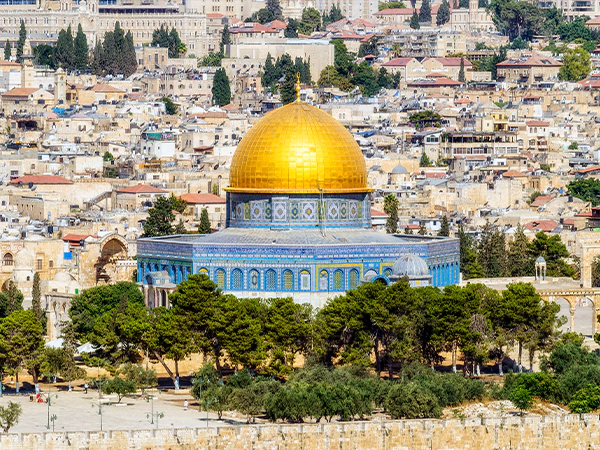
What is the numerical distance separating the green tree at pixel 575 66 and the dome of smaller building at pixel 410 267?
83129 millimetres

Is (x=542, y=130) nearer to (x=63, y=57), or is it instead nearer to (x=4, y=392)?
(x=63, y=57)

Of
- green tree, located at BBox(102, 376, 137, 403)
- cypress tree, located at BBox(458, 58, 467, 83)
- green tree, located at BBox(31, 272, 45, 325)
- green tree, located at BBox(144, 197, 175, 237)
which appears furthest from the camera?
cypress tree, located at BBox(458, 58, 467, 83)

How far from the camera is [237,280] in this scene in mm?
57938

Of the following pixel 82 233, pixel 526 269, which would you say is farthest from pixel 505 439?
pixel 82 233

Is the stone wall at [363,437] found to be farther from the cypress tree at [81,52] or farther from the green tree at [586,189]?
the cypress tree at [81,52]

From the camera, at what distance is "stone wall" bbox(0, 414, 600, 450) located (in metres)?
44.8

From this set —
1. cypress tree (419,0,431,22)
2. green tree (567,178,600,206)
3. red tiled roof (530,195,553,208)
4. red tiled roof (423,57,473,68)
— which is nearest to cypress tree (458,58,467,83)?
red tiled roof (423,57,473,68)

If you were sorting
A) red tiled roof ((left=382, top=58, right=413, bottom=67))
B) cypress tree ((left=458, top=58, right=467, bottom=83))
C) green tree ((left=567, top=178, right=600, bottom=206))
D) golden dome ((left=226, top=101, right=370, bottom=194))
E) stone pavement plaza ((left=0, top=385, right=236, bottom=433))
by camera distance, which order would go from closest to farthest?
stone pavement plaza ((left=0, top=385, right=236, bottom=433)) < golden dome ((left=226, top=101, right=370, bottom=194)) < green tree ((left=567, top=178, right=600, bottom=206)) < cypress tree ((left=458, top=58, right=467, bottom=83)) < red tiled roof ((left=382, top=58, right=413, bottom=67))

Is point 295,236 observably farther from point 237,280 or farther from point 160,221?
point 160,221

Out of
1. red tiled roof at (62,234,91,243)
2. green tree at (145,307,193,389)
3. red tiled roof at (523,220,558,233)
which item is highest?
green tree at (145,307,193,389)

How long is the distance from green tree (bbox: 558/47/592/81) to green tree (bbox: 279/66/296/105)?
18179mm

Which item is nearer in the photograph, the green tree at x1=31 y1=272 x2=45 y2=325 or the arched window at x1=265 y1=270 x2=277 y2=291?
the arched window at x1=265 y1=270 x2=277 y2=291

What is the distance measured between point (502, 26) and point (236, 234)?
366ft

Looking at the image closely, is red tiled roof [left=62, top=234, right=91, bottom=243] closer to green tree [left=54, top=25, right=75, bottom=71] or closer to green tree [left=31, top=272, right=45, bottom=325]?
green tree [left=31, top=272, right=45, bottom=325]
